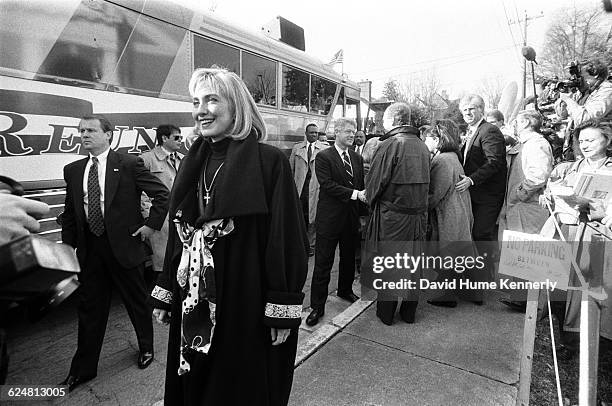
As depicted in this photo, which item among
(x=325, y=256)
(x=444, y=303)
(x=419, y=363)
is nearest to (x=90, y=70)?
(x=325, y=256)

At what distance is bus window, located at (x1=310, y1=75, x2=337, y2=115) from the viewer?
783cm

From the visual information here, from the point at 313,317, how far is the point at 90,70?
132 inches

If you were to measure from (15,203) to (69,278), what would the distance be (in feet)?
0.93

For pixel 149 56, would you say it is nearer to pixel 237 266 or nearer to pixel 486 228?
pixel 237 266

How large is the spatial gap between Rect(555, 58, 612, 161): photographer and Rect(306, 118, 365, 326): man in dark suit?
2.14m

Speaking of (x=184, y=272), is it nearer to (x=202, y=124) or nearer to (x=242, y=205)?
(x=242, y=205)

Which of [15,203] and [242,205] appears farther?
[242,205]

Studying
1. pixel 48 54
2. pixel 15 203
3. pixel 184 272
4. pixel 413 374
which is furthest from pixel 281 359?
pixel 48 54

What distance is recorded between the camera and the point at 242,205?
157 cm

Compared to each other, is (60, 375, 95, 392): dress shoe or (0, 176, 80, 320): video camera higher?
(0, 176, 80, 320): video camera

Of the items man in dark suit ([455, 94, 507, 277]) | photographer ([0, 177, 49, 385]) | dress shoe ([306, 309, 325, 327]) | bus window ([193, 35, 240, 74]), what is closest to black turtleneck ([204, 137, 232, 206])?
photographer ([0, 177, 49, 385])

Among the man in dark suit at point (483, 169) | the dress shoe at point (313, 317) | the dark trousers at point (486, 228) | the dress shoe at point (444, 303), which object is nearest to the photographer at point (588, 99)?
the man in dark suit at point (483, 169)

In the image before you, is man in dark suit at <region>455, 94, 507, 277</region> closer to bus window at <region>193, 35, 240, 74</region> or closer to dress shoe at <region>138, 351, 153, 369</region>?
bus window at <region>193, 35, 240, 74</region>

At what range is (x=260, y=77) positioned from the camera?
19.9 ft
